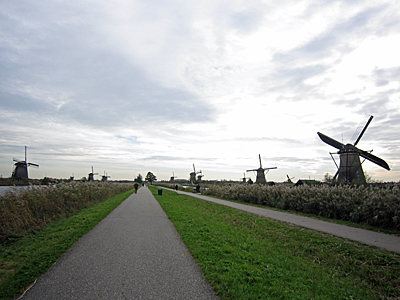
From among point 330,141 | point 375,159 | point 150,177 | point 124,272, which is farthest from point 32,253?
point 150,177

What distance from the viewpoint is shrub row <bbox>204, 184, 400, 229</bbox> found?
9.42 metres

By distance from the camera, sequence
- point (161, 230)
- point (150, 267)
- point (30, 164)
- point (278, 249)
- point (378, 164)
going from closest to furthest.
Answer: point (150, 267) → point (278, 249) → point (161, 230) → point (378, 164) → point (30, 164)

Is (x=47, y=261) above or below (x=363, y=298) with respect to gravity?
above

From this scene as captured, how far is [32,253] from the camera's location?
19.6ft

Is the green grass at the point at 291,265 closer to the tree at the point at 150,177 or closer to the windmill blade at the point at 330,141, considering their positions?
the windmill blade at the point at 330,141

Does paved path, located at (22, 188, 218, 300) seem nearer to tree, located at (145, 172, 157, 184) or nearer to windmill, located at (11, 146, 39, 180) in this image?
windmill, located at (11, 146, 39, 180)

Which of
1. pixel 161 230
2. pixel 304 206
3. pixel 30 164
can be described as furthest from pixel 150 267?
pixel 30 164

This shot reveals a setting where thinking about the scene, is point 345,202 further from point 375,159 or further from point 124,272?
point 375,159

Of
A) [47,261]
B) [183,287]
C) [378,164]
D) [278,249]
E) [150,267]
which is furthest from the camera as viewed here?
[378,164]

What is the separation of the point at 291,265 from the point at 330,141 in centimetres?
3353

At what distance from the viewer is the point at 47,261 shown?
17.2 ft

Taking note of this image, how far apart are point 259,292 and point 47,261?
4640 mm

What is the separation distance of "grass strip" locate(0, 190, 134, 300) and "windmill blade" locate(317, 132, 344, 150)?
33446mm

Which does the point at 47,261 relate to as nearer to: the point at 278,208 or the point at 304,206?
the point at 304,206
